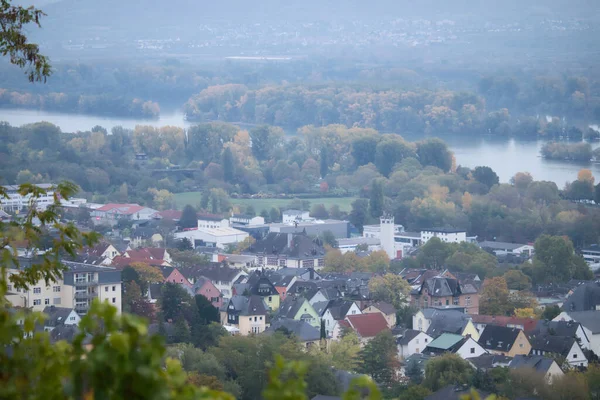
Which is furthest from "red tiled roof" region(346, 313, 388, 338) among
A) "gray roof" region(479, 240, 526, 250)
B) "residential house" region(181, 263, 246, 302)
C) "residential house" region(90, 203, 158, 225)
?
"residential house" region(90, 203, 158, 225)

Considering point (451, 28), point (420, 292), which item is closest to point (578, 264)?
point (420, 292)

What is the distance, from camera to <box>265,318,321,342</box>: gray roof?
34.0 feet

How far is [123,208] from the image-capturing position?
2169cm

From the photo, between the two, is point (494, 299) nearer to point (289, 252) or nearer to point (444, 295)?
point (444, 295)

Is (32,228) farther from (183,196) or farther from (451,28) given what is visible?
(451,28)

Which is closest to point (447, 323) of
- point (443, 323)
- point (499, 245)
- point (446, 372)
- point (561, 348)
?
point (443, 323)

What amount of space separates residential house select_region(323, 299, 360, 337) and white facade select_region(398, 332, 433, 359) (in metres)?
1.03

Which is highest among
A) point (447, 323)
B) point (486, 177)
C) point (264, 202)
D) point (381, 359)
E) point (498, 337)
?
point (381, 359)

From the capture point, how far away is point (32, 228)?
2.52 meters

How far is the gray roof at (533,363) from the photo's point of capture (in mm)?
8539

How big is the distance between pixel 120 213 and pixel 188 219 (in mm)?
1382

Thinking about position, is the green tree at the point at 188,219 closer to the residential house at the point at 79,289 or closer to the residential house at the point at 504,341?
the residential house at the point at 79,289

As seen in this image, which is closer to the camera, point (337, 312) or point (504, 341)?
point (504, 341)

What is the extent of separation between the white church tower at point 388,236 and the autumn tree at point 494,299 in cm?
486
